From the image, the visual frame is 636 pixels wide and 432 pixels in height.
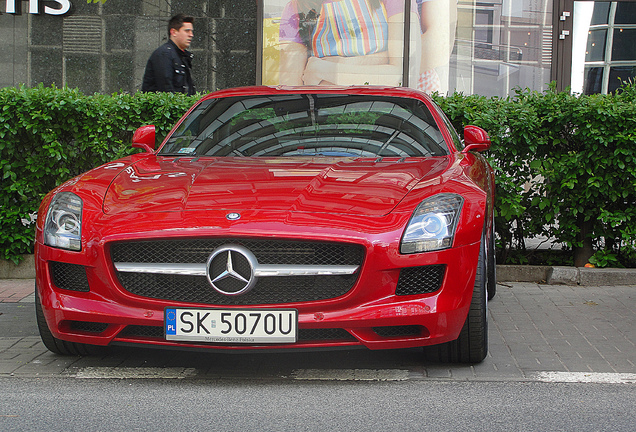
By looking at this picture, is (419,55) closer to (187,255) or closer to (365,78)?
(365,78)

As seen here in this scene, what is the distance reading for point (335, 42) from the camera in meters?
11.3

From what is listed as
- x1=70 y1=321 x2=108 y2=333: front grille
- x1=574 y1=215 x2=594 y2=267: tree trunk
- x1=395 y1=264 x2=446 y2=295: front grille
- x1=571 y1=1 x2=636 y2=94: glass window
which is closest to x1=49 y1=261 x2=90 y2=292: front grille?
x1=70 y1=321 x2=108 y2=333: front grille

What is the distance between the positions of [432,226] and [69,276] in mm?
1697

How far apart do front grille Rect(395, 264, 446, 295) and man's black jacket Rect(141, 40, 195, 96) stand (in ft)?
13.9

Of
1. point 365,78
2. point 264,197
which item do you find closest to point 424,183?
point 264,197

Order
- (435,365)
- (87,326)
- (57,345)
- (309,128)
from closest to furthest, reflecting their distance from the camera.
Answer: (87,326), (435,365), (57,345), (309,128)

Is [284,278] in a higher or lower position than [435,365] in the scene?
higher

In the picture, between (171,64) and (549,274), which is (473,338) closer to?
(549,274)

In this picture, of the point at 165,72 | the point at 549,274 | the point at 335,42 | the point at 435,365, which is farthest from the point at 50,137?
the point at 335,42

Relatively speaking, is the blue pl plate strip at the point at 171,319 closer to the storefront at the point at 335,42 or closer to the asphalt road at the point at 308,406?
the asphalt road at the point at 308,406

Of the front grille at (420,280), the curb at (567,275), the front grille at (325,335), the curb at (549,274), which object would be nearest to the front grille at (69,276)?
the front grille at (325,335)

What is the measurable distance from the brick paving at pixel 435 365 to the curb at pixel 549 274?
0.98 m

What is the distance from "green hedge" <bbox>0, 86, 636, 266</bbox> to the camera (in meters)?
6.31

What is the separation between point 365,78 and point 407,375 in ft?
25.6
